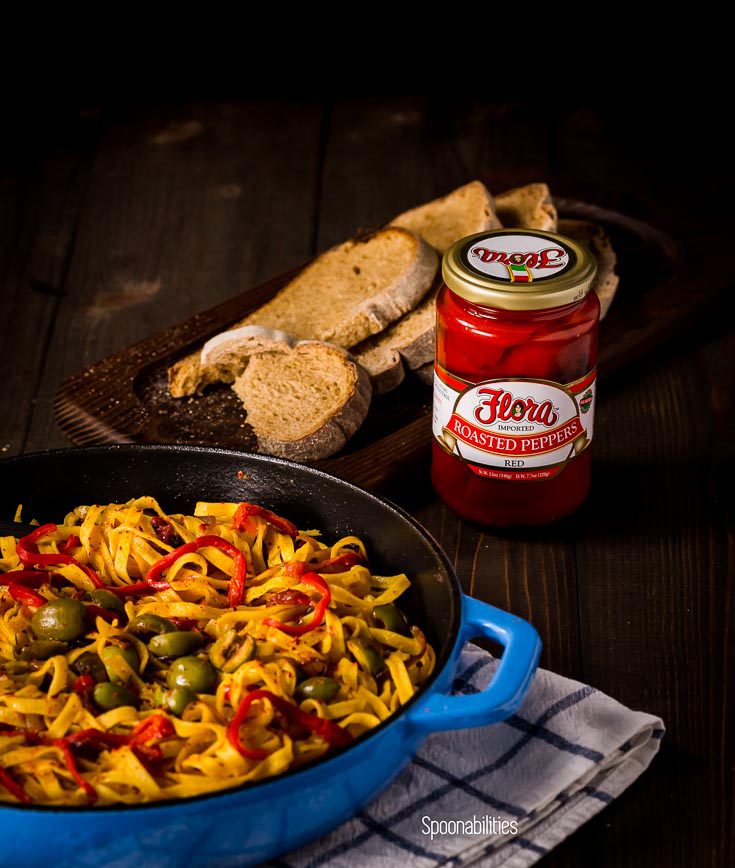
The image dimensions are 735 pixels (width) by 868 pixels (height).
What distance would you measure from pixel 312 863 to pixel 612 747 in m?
0.70

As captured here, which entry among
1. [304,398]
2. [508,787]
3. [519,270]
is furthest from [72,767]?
[304,398]

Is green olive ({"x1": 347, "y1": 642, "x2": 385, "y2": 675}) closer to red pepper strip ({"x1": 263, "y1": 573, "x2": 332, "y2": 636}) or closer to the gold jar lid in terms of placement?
red pepper strip ({"x1": 263, "y1": 573, "x2": 332, "y2": 636})

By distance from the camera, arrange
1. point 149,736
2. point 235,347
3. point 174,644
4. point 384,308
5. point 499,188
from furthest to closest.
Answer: point 499,188
point 384,308
point 235,347
point 174,644
point 149,736

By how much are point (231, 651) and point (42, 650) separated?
1.30 ft

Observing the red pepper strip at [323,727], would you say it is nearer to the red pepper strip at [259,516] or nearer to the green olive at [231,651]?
the green olive at [231,651]

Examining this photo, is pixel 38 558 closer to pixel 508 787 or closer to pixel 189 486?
pixel 189 486

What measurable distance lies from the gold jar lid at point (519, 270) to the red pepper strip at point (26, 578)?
4.04ft

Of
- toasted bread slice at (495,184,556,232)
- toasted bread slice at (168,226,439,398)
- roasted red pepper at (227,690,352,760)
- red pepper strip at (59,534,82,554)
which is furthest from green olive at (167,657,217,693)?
toasted bread slice at (495,184,556,232)

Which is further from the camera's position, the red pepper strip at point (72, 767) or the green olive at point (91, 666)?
the green olive at point (91, 666)

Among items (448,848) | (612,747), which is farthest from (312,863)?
(612,747)

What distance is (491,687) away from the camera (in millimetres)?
2459

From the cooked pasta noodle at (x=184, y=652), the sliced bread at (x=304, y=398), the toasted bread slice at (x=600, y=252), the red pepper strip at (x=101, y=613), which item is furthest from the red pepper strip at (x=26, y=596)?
the toasted bread slice at (x=600, y=252)

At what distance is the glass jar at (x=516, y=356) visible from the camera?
3.16m

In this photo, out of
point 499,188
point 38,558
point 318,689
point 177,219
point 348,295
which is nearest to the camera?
point 318,689
